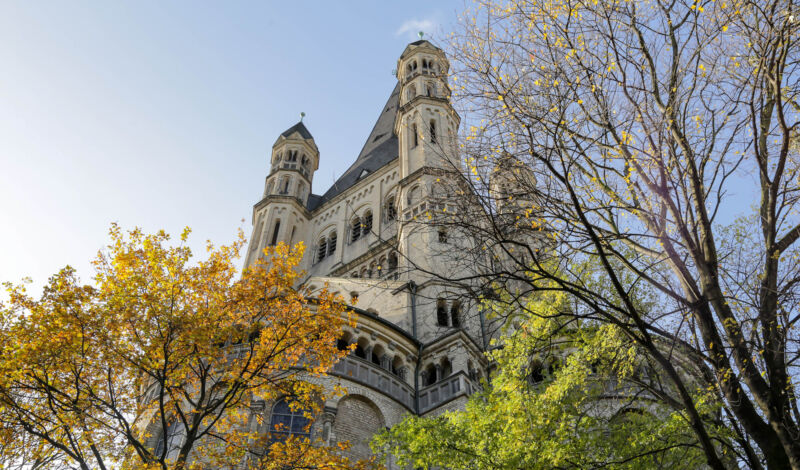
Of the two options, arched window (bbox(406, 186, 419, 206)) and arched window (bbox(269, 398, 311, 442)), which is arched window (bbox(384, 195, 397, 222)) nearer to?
arched window (bbox(406, 186, 419, 206))

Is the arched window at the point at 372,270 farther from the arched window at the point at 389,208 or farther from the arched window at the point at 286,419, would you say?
the arched window at the point at 286,419

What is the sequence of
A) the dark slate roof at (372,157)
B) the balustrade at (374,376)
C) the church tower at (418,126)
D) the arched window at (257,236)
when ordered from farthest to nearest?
1. the dark slate roof at (372,157)
2. the arched window at (257,236)
3. the church tower at (418,126)
4. the balustrade at (374,376)

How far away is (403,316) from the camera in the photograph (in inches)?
892

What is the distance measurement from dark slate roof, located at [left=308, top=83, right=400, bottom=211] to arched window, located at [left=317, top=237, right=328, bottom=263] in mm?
3126

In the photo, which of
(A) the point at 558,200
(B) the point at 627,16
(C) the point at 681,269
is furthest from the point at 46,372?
(B) the point at 627,16

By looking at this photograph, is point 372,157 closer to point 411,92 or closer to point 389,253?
point 411,92

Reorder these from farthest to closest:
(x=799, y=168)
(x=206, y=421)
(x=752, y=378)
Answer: (x=206, y=421) → (x=799, y=168) → (x=752, y=378)

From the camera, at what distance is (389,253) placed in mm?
29156

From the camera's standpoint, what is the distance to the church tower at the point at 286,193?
36844 millimetres

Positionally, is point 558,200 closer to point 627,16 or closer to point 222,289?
point 627,16

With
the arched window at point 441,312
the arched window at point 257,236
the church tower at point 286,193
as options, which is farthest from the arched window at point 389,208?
the arched window at point 441,312

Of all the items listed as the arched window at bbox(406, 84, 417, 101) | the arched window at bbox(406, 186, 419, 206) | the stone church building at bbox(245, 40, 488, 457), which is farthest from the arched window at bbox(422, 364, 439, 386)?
the arched window at bbox(406, 84, 417, 101)

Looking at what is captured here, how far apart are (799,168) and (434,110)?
26.5 meters

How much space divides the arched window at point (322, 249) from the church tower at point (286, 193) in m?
1.47
